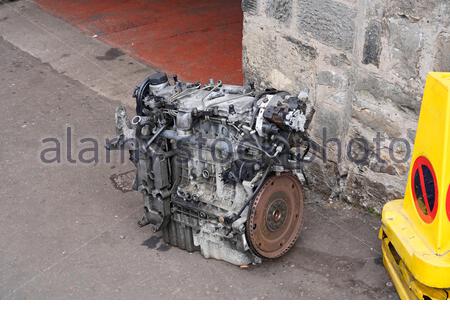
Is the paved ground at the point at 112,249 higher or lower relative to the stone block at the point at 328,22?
lower

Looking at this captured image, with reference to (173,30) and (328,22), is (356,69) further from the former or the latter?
(173,30)

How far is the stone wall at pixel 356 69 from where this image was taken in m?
4.44

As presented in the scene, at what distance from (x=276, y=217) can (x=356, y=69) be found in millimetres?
1283

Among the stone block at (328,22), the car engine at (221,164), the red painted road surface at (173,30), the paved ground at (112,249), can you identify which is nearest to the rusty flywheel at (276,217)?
the car engine at (221,164)

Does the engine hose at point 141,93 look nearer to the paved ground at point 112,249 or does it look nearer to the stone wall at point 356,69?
the paved ground at point 112,249

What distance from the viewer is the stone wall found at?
4.44 m

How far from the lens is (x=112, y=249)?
4.97m

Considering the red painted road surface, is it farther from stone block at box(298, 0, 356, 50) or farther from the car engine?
the car engine

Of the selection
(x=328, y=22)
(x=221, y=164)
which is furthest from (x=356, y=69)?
(x=221, y=164)

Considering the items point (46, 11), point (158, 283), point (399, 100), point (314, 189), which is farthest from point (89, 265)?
point (46, 11)

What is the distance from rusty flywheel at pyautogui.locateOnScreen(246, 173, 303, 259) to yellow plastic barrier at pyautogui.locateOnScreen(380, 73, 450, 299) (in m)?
0.70

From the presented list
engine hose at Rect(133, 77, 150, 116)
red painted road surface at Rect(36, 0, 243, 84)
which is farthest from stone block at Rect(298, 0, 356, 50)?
red painted road surface at Rect(36, 0, 243, 84)

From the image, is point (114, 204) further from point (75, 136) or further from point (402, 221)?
point (402, 221)

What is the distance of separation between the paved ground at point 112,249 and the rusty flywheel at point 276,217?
170mm
